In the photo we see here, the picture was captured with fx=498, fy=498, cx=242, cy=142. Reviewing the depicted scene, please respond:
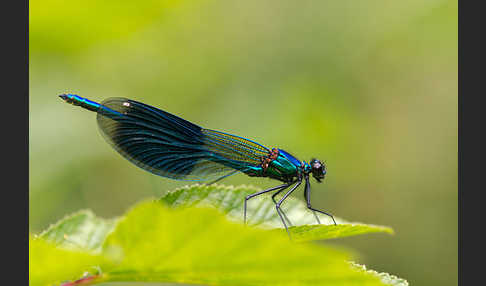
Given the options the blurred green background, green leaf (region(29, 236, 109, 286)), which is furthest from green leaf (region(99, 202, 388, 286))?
the blurred green background

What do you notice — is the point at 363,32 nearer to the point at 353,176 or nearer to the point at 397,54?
the point at 397,54

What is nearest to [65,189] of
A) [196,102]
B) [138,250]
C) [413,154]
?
[196,102]

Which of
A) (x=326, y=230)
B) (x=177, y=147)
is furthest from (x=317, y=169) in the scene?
(x=326, y=230)

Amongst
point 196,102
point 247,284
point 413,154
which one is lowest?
point 247,284

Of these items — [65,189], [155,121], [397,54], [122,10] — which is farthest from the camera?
[397,54]

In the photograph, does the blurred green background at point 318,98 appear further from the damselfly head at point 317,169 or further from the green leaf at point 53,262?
the green leaf at point 53,262

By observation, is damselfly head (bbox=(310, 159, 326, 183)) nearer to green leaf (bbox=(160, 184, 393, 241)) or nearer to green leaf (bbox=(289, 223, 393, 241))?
green leaf (bbox=(160, 184, 393, 241))

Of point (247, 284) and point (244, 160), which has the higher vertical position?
point (244, 160)
